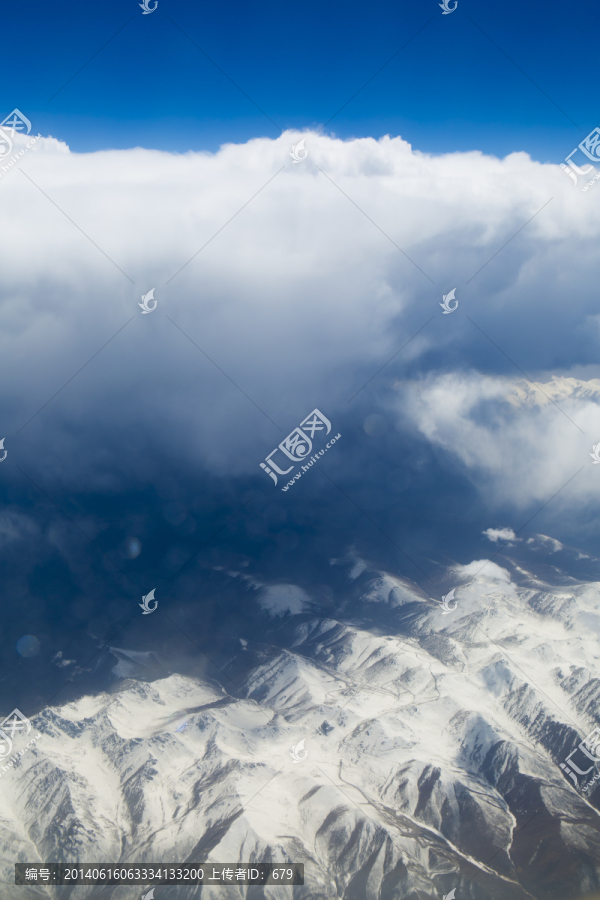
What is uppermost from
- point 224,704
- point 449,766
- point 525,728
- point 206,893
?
point 525,728

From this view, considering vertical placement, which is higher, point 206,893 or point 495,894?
point 495,894

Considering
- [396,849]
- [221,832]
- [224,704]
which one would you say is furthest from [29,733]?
[396,849]

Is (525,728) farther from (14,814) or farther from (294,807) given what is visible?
(14,814)

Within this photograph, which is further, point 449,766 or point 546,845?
point 449,766

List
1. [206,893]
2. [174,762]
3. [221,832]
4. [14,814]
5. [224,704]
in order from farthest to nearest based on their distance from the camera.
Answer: [224,704] < [174,762] < [14,814] < [221,832] < [206,893]

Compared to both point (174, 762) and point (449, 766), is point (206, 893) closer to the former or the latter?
point (174, 762)

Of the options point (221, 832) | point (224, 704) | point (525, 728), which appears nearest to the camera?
point (221, 832)

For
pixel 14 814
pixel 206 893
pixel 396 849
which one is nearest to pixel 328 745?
pixel 396 849
